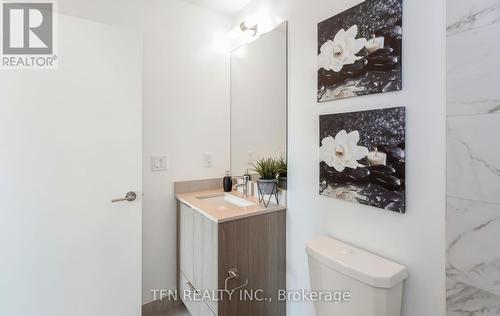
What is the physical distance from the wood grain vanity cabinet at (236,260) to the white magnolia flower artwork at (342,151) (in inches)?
19.3

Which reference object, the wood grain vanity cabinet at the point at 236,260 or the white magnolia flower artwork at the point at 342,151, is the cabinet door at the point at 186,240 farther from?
the white magnolia flower artwork at the point at 342,151

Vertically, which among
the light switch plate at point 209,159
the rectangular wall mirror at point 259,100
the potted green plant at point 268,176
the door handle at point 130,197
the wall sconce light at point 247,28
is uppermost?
the wall sconce light at point 247,28

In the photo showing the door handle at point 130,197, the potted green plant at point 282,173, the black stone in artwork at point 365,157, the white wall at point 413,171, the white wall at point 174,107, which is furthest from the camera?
the white wall at point 174,107

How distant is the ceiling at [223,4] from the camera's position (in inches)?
76.4

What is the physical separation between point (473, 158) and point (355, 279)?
24.4 inches

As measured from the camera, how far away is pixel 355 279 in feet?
3.41

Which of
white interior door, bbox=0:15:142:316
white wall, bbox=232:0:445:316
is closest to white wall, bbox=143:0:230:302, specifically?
white interior door, bbox=0:15:142:316

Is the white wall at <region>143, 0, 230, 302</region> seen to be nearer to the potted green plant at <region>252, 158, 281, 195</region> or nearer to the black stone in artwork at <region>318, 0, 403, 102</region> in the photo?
the potted green plant at <region>252, 158, 281, 195</region>

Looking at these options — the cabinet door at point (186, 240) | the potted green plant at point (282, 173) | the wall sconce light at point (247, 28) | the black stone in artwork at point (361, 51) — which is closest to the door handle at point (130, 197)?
the cabinet door at point (186, 240)

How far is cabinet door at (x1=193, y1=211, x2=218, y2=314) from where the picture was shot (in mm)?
1389

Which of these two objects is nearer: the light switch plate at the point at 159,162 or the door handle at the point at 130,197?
the door handle at the point at 130,197

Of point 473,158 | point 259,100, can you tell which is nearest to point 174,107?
point 259,100

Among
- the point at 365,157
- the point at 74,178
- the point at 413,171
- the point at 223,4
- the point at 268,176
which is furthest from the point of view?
the point at 223,4

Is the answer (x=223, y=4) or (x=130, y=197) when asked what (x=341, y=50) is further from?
(x=130, y=197)
